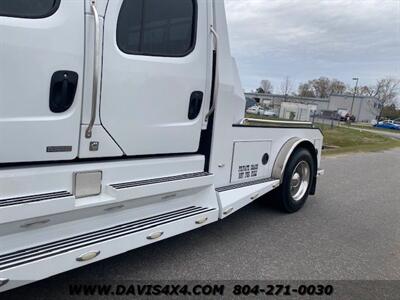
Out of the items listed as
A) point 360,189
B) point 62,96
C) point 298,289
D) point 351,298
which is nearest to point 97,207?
point 62,96

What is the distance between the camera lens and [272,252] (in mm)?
3807

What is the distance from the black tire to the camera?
4754 millimetres

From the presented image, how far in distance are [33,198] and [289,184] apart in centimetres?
338

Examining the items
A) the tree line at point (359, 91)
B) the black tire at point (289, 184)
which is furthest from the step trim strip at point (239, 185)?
the tree line at point (359, 91)

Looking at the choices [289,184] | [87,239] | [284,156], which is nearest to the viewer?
[87,239]

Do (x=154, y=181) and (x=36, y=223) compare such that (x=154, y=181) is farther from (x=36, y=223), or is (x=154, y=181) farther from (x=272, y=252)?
(x=272, y=252)

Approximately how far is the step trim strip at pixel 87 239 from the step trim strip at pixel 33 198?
1.07ft

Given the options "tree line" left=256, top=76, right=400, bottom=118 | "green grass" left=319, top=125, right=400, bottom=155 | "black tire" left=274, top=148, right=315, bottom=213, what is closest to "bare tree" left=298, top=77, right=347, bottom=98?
"tree line" left=256, top=76, right=400, bottom=118

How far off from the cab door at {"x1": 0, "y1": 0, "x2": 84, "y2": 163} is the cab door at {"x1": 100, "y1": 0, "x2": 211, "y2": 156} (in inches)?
9.6

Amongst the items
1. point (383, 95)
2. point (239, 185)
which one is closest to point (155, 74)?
point (239, 185)

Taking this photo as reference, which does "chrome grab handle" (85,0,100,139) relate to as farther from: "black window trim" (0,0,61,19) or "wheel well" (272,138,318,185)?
"wheel well" (272,138,318,185)

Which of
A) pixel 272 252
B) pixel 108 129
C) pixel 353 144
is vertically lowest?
pixel 353 144

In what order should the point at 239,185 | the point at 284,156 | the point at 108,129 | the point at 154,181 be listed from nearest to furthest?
the point at 108,129 < the point at 154,181 < the point at 239,185 < the point at 284,156

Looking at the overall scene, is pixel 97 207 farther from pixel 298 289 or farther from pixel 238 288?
pixel 298 289
